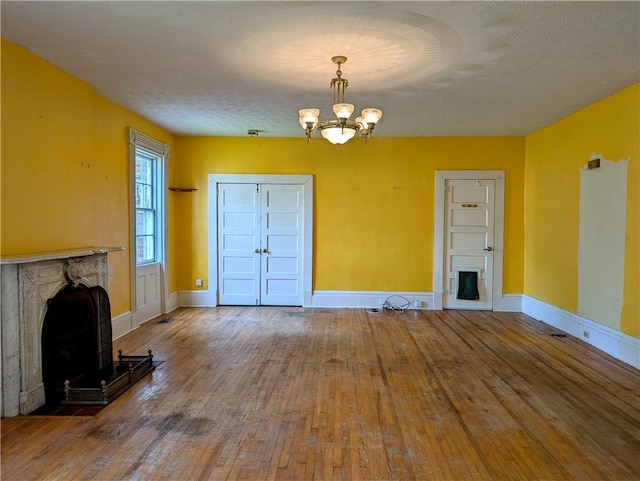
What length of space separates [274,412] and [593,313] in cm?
394

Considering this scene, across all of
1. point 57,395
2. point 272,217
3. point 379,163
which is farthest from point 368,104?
point 57,395

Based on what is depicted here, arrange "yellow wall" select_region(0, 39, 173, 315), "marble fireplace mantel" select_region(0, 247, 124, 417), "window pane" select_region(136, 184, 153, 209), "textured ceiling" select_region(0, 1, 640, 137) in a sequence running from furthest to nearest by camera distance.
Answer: "window pane" select_region(136, 184, 153, 209) < "yellow wall" select_region(0, 39, 173, 315) < "marble fireplace mantel" select_region(0, 247, 124, 417) < "textured ceiling" select_region(0, 1, 640, 137)

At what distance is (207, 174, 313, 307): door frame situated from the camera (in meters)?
6.59

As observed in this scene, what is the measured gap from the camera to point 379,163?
21.5ft

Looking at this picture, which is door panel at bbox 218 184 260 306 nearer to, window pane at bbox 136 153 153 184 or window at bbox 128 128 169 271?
window at bbox 128 128 169 271

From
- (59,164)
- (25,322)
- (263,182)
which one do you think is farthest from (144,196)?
(25,322)

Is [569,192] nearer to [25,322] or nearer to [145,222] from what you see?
[145,222]

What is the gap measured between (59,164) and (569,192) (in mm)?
5841

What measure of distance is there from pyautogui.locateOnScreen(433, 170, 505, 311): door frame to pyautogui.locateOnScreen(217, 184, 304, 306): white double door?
7.34ft

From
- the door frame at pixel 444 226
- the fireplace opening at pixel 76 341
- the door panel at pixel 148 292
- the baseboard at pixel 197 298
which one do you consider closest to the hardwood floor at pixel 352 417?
the fireplace opening at pixel 76 341

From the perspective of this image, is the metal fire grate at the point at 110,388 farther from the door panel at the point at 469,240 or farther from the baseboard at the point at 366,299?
the door panel at the point at 469,240

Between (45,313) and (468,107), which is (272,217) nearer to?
(468,107)

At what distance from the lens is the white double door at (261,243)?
6.64 metres

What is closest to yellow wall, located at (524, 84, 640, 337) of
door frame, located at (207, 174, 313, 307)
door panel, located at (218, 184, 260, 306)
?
door frame, located at (207, 174, 313, 307)
